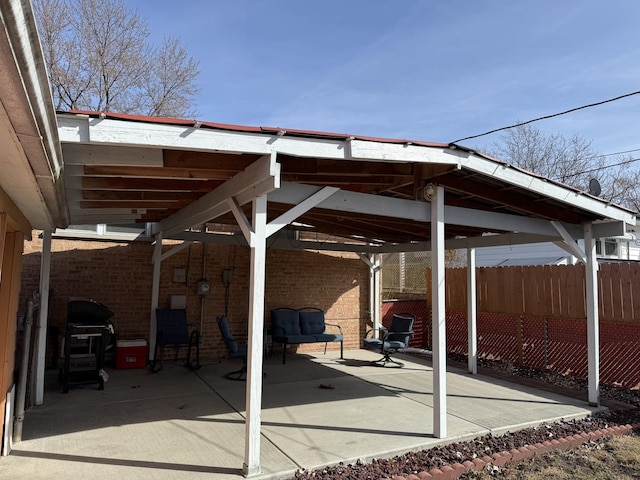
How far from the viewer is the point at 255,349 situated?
3.48 meters

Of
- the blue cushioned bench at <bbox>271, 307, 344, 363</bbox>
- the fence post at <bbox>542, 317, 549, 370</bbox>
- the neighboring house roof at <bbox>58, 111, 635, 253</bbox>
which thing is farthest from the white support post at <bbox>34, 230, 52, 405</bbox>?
the fence post at <bbox>542, 317, 549, 370</bbox>

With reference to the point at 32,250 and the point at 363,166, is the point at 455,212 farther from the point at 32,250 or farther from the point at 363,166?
the point at 32,250

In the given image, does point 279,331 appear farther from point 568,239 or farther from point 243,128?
point 243,128

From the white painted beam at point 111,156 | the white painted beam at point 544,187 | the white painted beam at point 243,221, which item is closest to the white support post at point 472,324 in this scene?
the white painted beam at point 544,187

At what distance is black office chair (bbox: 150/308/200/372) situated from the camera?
7.21 metres

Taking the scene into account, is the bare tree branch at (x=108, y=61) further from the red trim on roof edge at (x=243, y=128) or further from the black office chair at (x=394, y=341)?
the red trim on roof edge at (x=243, y=128)

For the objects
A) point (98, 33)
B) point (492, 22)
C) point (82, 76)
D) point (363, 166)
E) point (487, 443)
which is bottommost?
point (487, 443)

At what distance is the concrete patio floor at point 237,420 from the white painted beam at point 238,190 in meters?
2.22

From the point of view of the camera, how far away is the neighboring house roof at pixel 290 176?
3078 mm

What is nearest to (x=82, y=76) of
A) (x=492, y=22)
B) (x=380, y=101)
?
(x=380, y=101)

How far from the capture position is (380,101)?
11.6 metres

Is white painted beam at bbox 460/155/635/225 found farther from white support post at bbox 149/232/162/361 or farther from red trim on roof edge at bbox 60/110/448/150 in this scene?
white support post at bbox 149/232/162/361

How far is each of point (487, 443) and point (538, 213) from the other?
295 centimetres

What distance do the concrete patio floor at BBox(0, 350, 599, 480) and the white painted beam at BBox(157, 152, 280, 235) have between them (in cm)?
222
